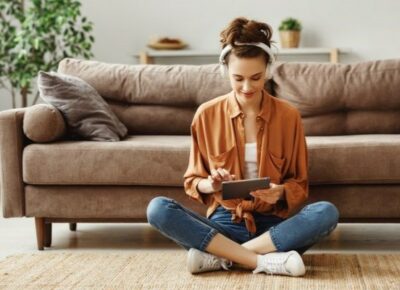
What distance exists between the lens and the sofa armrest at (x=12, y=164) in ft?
9.89

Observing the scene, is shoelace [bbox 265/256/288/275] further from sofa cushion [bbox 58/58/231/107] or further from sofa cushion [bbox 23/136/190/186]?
sofa cushion [bbox 58/58/231/107]

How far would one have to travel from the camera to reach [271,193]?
8.05ft

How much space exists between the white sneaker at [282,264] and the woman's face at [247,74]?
0.53 m

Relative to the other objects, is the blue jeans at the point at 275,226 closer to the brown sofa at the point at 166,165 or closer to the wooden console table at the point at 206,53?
the brown sofa at the point at 166,165

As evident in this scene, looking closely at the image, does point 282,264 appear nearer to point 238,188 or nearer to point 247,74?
point 238,188

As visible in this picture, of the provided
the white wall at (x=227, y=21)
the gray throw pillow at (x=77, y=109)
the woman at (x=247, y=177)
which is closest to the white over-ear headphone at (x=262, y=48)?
the woman at (x=247, y=177)

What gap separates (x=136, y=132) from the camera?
359cm

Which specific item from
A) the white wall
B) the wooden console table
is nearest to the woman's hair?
the wooden console table

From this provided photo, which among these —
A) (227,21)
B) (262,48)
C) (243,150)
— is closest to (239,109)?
(243,150)

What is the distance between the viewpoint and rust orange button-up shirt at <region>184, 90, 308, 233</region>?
2553 mm

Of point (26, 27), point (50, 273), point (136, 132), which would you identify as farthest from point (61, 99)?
point (26, 27)

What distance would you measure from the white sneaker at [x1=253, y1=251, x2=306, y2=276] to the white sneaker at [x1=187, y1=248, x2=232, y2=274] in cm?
13

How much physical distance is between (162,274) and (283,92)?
4.25ft

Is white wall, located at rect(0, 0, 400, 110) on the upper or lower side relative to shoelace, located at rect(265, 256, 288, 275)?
upper
